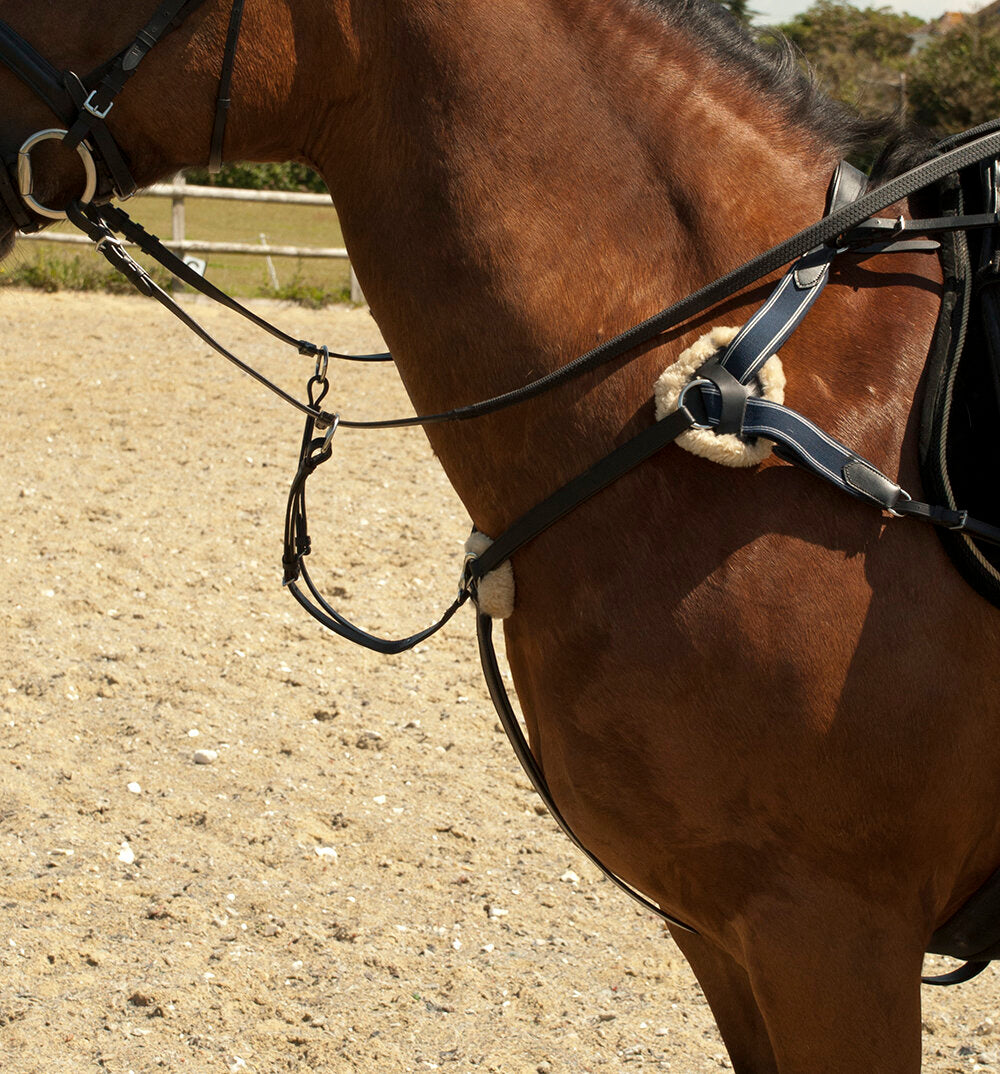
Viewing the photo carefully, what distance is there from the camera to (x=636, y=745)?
5.36ft

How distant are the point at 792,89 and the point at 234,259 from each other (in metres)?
19.2

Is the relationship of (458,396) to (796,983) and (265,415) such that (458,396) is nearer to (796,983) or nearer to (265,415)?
(796,983)

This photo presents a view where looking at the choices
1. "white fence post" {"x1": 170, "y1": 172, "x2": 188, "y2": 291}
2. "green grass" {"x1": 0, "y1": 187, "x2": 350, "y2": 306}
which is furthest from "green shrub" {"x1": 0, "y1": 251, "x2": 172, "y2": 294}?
"white fence post" {"x1": 170, "y1": 172, "x2": 188, "y2": 291}

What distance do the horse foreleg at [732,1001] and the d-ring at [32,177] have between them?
1.67 metres

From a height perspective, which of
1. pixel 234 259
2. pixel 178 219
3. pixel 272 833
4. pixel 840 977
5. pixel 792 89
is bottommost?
pixel 234 259

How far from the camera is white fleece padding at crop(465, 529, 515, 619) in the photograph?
171 centimetres

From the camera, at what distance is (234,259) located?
19.7 meters

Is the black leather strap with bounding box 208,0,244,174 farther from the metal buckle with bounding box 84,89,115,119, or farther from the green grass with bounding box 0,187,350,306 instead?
the green grass with bounding box 0,187,350,306

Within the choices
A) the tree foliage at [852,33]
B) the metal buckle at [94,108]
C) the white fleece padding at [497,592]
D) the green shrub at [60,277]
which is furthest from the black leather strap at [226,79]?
the tree foliage at [852,33]

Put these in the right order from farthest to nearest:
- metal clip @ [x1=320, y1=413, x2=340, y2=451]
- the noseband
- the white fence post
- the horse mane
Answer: the white fence post, metal clip @ [x1=320, y1=413, x2=340, y2=451], the horse mane, the noseband

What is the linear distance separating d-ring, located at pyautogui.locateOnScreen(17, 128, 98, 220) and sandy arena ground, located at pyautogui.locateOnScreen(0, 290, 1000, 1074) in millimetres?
1774

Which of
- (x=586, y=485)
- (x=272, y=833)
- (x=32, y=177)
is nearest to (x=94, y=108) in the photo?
(x=32, y=177)

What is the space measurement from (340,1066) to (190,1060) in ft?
1.24

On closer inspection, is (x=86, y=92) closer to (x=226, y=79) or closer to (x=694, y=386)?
(x=226, y=79)
